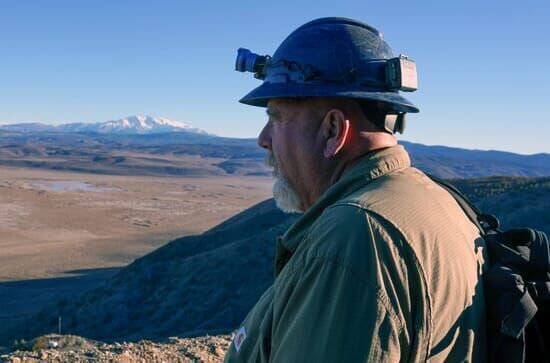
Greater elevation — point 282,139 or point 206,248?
point 282,139

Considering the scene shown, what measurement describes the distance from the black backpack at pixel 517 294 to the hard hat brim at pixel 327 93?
383 millimetres

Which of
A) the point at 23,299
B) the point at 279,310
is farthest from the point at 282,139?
A: the point at 23,299

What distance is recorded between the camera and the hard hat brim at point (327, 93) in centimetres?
199

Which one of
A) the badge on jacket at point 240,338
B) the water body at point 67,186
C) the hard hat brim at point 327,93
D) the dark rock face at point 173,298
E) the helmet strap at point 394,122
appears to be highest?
the hard hat brim at point 327,93

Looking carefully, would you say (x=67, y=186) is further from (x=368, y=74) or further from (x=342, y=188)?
(x=342, y=188)

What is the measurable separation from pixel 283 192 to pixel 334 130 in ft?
1.37

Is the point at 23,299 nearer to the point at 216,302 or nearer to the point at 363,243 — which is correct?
the point at 216,302

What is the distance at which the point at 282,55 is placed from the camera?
2197 millimetres

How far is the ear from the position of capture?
1.98m

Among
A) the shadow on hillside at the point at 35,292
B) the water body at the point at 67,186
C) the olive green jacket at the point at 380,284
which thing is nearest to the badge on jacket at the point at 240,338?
the olive green jacket at the point at 380,284

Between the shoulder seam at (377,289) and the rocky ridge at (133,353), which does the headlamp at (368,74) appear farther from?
the rocky ridge at (133,353)

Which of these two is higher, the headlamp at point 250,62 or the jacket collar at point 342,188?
the headlamp at point 250,62

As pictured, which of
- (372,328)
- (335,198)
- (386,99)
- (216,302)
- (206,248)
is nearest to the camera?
(372,328)

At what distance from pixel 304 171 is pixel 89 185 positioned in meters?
75.4
